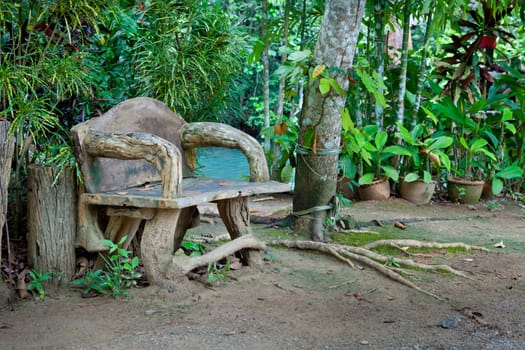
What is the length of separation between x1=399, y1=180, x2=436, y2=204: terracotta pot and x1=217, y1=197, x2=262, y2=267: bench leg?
3001 mm

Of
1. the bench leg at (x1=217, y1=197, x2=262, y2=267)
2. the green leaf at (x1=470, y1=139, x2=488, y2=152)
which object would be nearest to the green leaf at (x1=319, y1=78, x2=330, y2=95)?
the bench leg at (x1=217, y1=197, x2=262, y2=267)

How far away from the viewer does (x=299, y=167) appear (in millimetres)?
5008

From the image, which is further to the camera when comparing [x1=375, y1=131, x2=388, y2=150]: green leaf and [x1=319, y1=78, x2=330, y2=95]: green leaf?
[x1=375, y1=131, x2=388, y2=150]: green leaf

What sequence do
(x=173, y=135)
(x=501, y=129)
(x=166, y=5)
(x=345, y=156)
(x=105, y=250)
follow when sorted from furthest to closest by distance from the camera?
(x=501, y=129) → (x=345, y=156) → (x=166, y=5) → (x=173, y=135) → (x=105, y=250)

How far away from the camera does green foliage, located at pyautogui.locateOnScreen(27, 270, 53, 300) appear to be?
3.52 m

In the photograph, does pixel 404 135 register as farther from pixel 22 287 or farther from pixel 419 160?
pixel 22 287

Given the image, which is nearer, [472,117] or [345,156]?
[345,156]

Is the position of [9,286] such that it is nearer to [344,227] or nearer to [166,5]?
[166,5]

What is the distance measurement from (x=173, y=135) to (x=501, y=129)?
14.3ft

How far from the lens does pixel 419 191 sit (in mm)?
6734

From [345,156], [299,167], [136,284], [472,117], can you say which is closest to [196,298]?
[136,284]

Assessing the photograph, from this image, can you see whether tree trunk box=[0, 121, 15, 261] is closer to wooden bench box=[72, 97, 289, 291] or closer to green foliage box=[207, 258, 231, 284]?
wooden bench box=[72, 97, 289, 291]

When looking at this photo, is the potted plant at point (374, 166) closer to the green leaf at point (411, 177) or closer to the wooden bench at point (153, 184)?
the green leaf at point (411, 177)

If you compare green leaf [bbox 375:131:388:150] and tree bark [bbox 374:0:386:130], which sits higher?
tree bark [bbox 374:0:386:130]
